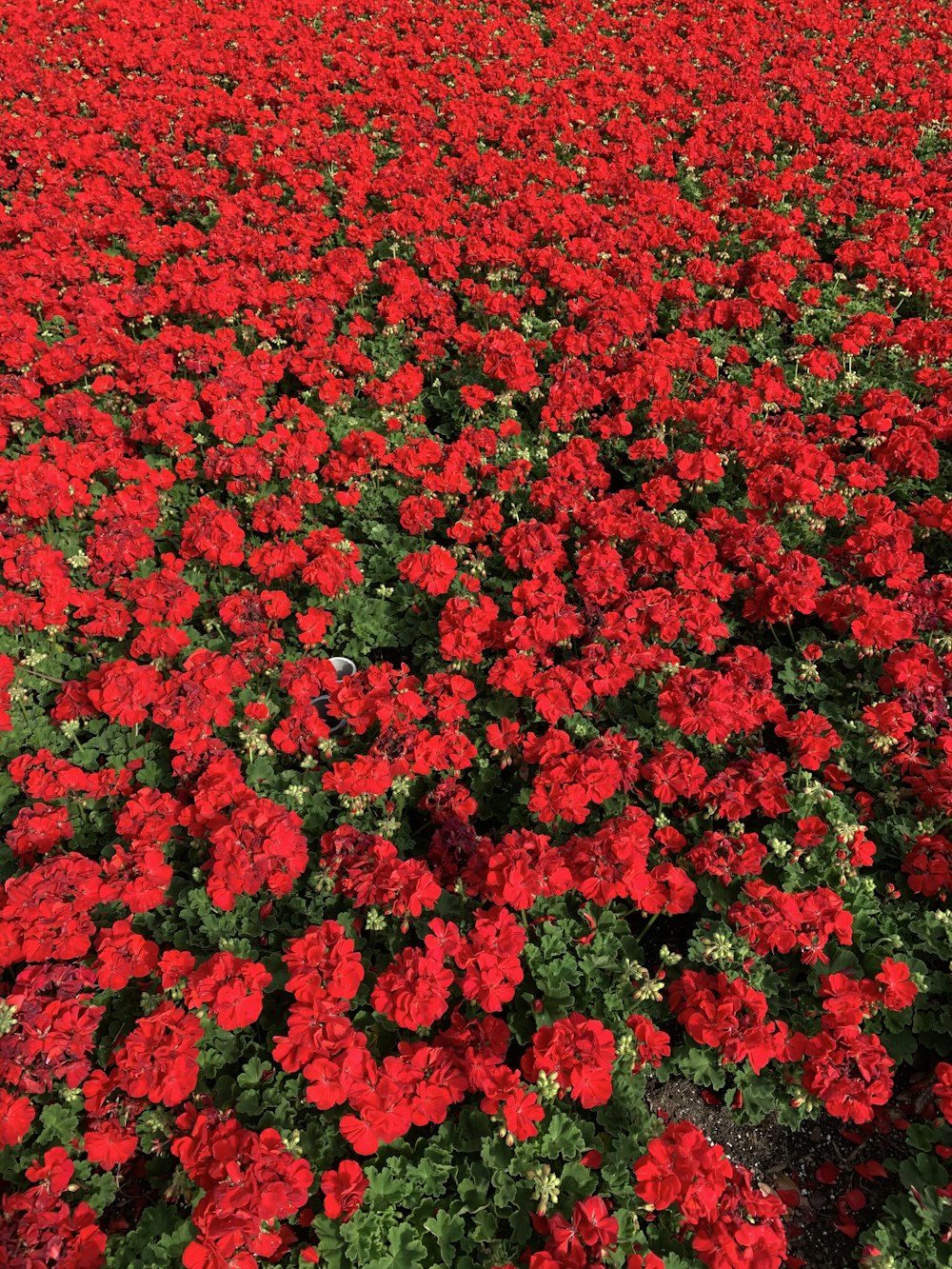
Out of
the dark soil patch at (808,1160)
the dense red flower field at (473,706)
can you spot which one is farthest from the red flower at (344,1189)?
the dark soil patch at (808,1160)

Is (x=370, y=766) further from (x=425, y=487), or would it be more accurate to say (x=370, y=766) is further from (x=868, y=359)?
(x=868, y=359)

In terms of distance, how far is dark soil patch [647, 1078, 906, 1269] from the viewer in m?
3.76

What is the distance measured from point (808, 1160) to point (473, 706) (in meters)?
3.20

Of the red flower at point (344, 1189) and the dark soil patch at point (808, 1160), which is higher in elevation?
the red flower at point (344, 1189)

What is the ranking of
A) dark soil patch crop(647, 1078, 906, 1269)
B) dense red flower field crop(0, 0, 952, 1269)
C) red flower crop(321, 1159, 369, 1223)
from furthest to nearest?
dark soil patch crop(647, 1078, 906, 1269), dense red flower field crop(0, 0, 952, 1269), red flower crop(321, 1159, 369, 1223)

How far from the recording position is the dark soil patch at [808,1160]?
12.3ft

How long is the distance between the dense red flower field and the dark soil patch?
3cm

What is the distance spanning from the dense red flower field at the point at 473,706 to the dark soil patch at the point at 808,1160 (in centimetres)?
3

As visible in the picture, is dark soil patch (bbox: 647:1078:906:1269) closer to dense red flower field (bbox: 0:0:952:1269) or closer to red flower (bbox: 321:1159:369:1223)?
dense red flower field (bbox: 0:0:952:1269)

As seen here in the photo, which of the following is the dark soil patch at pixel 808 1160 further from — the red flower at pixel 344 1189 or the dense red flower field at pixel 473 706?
the red flower at pixel 344 1189

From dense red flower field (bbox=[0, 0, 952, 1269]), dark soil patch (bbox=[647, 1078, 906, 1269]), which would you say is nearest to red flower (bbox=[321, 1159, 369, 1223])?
dense red flower field (bbox=[0, 0, 952, 1269])

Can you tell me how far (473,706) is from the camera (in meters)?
5.51

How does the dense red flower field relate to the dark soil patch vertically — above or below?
above

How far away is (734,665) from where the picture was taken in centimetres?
499
